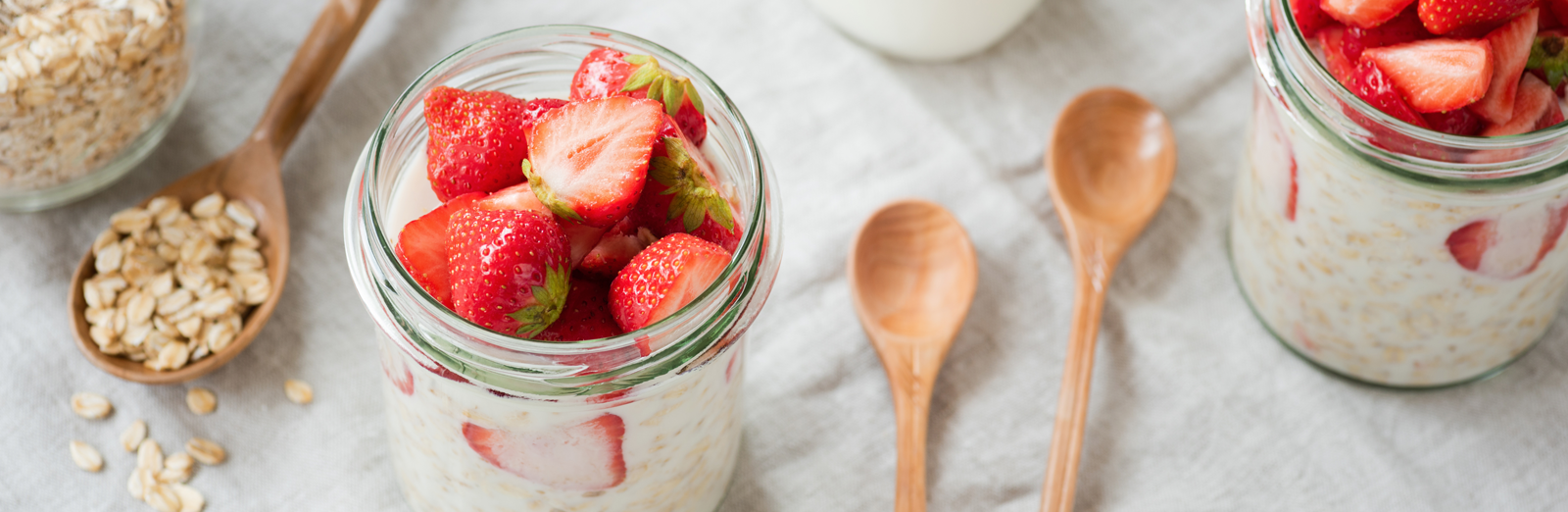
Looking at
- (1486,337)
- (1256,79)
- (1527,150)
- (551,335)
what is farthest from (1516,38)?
(551,335)

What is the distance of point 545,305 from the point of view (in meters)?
0.72

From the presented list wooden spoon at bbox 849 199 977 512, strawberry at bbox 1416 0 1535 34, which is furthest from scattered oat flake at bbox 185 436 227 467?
strawberry at bbox 1416 0 1535 34

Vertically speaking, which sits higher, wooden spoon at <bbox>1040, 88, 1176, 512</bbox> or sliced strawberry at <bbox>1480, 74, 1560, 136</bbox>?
sliced strawberry at <bbox>1480, 74, 1560, 136</bbox>

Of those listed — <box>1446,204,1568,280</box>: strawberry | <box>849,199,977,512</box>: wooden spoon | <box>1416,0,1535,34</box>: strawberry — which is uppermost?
<box>1416,0,1535,34</box>: strawberry

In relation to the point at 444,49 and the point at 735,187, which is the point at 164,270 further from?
the point at 735,187

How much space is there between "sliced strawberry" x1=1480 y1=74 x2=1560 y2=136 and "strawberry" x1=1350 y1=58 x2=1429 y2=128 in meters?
0.06

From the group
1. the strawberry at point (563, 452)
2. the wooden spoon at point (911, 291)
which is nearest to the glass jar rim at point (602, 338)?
the strawberry at point (563, 452)

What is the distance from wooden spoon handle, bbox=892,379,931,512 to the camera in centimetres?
108

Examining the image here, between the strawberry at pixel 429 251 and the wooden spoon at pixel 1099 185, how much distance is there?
64cm

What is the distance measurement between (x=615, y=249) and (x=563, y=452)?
16 centimetres

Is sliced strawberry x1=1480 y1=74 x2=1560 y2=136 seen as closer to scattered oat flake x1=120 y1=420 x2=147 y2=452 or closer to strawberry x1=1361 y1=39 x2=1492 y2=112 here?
strawberry x1=1361 y1=39 x2=1492 y2=112

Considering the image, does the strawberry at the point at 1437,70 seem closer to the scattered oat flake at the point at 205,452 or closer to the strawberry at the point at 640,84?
the strawberry at the point at 640,84

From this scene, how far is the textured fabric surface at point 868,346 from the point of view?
1.15m

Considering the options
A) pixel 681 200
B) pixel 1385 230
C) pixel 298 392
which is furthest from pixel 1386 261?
pixel 298 392
